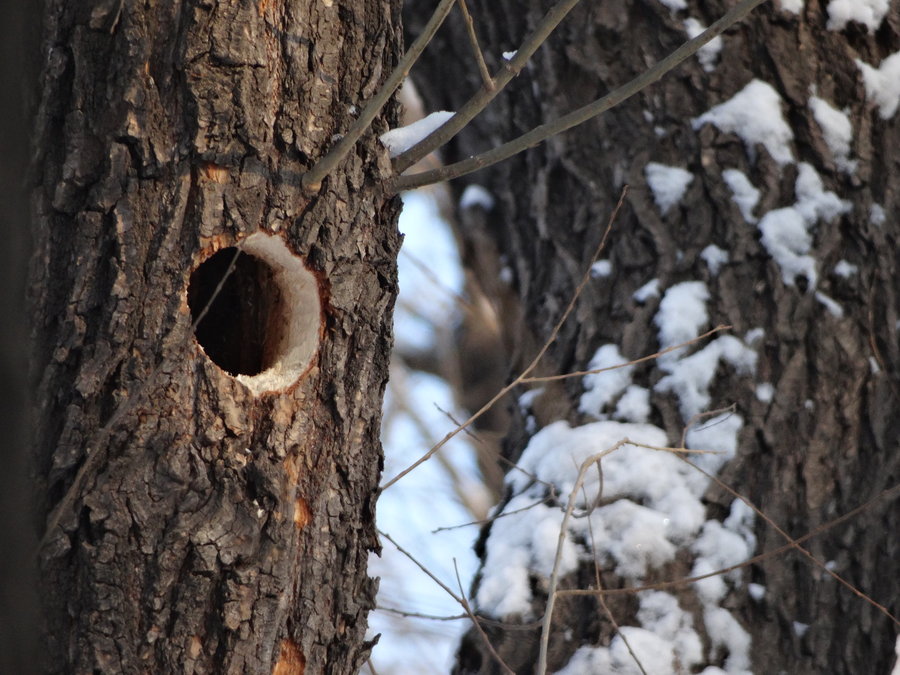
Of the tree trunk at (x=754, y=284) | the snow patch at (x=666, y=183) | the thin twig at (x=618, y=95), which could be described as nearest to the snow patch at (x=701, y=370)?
the tree trunk at (x=754, y=284)

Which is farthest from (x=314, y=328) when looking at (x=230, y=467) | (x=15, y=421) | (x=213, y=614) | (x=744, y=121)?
(x=744, y=121)

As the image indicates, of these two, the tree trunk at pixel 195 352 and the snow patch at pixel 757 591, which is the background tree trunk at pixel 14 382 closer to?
the tree trunk at pixel 195 352

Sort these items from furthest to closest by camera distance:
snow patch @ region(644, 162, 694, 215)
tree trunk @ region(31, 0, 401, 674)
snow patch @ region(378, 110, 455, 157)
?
snow patch @ region(644, 162, 694, 215) < snow patch @ region(378, 110, 455, 157) < tree trunk @ region(31, 0, 401, 674)

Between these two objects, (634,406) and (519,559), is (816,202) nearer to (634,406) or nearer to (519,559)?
(634,406)

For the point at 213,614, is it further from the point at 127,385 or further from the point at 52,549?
the point at 127,385

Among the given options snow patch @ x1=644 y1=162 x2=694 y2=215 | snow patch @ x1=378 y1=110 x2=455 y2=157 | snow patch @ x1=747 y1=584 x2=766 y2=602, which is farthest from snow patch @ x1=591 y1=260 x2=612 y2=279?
snow patch @ x1=378 y1=110 x2=455 y2=157

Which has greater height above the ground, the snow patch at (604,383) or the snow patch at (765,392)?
the snow patch at (604,383)

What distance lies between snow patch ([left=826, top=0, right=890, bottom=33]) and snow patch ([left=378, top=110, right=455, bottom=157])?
5.09ft

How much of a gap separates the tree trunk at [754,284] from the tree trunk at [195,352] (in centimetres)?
92

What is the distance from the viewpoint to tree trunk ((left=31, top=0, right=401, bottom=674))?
1.45m

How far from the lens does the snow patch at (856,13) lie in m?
2.69

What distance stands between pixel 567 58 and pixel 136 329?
193cm

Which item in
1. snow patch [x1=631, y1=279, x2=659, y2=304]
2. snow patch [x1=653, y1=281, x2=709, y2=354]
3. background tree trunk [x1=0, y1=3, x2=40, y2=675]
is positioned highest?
snow patch [x1=631, y1=279, x2=659, y2=304]

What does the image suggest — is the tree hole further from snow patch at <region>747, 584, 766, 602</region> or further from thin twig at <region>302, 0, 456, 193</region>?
snow patch at <region>747, 584, 766, 602</region>
